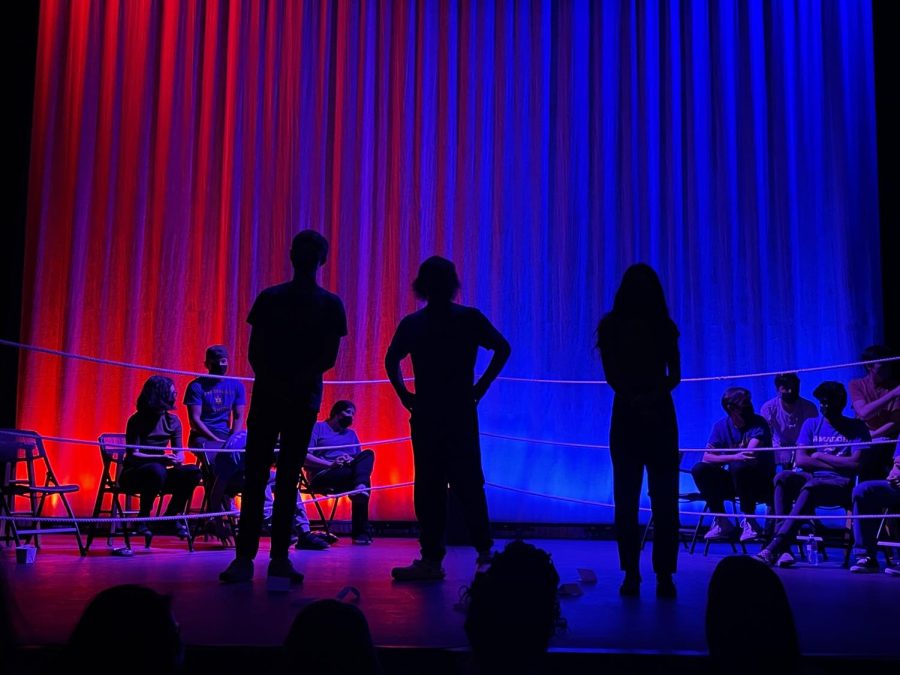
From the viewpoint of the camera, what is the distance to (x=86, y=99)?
783cm

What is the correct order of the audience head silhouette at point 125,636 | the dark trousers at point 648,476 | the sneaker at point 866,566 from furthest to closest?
the sneaker at point 866,566 < the dark trousers at point 648,476 < the audience head silhouette at point 125,636

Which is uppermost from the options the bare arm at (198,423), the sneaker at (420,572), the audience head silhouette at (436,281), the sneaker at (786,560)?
A: the audience head silhouette at (436,281)

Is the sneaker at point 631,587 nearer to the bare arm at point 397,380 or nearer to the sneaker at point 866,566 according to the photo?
the bare arm at point 397,380

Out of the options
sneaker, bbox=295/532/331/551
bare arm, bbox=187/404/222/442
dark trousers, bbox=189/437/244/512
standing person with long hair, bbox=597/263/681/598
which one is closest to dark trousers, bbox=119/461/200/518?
dark trousers, bbox=189/437/244/512

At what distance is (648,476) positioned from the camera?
10.9 ft

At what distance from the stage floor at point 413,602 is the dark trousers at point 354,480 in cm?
112

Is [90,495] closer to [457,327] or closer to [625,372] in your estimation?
[457,327]

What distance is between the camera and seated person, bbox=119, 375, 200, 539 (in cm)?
Result: 540

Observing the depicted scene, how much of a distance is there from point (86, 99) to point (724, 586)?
763 centimetres

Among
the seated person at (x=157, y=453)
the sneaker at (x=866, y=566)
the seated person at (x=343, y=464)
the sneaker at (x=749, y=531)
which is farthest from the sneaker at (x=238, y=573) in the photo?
the sneaker at (x=749, y=531)

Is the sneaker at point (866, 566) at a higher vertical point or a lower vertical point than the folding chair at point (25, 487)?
lower

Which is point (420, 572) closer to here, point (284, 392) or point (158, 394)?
point (284, 392)

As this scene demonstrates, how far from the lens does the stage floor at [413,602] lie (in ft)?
7.51

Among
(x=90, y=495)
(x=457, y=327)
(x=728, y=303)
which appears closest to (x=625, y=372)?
(x=457, y=327)
